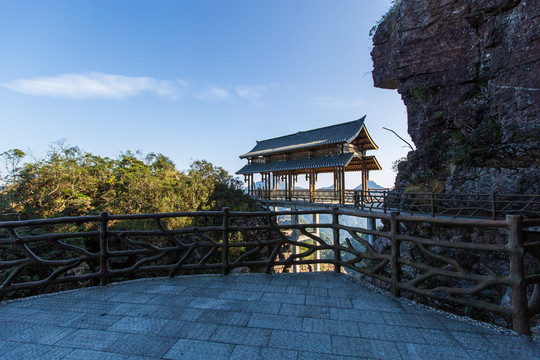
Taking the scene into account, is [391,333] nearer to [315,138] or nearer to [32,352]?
[32,352]

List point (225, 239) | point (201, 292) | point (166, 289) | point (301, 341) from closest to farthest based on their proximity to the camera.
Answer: point (301, 341) → point (201, 292) → point (166, 289) → point (225, 239)

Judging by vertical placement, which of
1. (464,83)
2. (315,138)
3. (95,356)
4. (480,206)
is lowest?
(95,356)

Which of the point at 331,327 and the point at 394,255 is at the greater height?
the point at 394,255

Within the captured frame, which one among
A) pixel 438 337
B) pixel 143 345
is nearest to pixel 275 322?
pixel 143 345

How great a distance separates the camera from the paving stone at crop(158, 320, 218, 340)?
2.06 meters

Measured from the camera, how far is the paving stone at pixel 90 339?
1.92 m

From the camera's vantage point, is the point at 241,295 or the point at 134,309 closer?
the point at 134,309

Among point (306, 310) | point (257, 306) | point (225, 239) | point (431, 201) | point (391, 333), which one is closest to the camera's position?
point (391, 333)

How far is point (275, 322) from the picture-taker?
7.51 ft

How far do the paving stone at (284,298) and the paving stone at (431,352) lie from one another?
112 cm

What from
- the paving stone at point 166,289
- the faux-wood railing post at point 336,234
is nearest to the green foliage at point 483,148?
the faux-wood railing post at point 336,234

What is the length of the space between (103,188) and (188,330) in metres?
16.5

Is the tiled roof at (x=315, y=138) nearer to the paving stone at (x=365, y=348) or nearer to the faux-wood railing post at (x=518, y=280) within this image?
the faux-wood railing post at (x=518, y=280)

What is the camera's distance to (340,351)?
1841 mm
